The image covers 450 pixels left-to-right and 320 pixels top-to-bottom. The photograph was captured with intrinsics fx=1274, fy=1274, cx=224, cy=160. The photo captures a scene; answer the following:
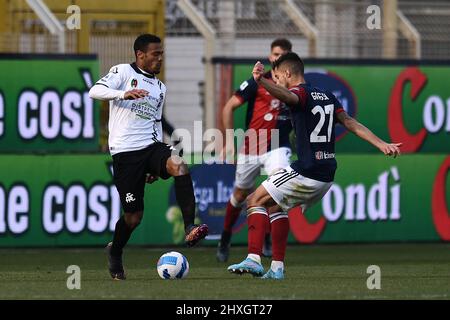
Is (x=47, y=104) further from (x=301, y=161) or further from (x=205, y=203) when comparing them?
(x=301, y=161)

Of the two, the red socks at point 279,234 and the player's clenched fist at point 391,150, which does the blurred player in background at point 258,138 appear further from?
the player's clenched fist at point 391,150

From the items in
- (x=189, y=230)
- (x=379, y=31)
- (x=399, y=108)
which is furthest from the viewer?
(x=379, y=31)

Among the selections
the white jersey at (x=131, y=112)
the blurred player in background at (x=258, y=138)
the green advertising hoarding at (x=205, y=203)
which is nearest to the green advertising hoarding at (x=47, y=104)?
the green advertising hoarding at (x=205, y=203)

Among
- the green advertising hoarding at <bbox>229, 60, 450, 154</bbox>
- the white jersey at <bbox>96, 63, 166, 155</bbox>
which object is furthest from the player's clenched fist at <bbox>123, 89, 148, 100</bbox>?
the green advertising hoarding at <bbox>229, 60, 450, 154</bbox>

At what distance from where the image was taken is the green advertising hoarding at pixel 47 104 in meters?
16.3

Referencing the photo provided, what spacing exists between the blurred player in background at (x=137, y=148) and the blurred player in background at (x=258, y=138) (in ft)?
9.58

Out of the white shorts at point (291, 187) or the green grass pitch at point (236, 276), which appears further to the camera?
the white shorts at point (291, 187)

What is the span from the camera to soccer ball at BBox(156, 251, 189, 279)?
11.5 metres

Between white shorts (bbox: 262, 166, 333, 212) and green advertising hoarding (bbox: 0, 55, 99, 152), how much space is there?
5481mm
